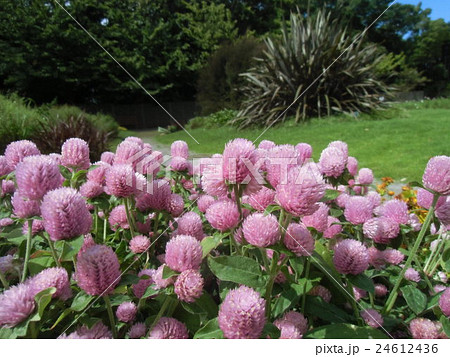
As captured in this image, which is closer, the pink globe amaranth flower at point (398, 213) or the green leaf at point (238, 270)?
the green leaf at point (238, 270)

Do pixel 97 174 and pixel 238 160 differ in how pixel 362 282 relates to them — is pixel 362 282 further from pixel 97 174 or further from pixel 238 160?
pixel 97 174

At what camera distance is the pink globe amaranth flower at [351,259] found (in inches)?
30.1

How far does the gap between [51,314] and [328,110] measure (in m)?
8.23

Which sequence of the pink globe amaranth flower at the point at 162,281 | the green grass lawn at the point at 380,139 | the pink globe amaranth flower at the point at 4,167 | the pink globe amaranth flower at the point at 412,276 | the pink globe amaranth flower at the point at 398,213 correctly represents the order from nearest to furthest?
the pink globe amaranth flower at the point at 162,281, the pink globe amaranth flower at the point at 412,276, the pink globe amaranth flower at the point at 398,213, the pink globe amaranth flower at the point at 4,167, the green grass lawn at the point at 380,139

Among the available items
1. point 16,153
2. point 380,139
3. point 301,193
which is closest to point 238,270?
point 301,193

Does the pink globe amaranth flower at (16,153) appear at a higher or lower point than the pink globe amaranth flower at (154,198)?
higher

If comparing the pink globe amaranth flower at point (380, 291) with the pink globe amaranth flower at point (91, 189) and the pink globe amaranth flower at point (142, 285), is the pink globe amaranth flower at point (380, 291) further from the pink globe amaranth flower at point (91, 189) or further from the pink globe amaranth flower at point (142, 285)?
the pink globe amaranth flower at point (91, 189)

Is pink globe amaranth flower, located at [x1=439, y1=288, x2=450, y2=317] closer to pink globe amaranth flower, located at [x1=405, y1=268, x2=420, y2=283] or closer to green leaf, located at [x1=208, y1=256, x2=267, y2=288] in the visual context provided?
pink globe amaranth flower, located at [x1=405, y1=268, x2=420, y2=283]

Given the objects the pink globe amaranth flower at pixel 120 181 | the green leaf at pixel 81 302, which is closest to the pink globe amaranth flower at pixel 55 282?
the green leaf at pixel 81 302

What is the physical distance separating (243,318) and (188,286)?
132 mm

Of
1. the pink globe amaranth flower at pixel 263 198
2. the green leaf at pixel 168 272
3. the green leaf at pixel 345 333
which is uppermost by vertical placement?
the pink globe amaranth flower at pixel 263 198

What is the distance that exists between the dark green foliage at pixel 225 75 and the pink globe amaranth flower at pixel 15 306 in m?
12.8
